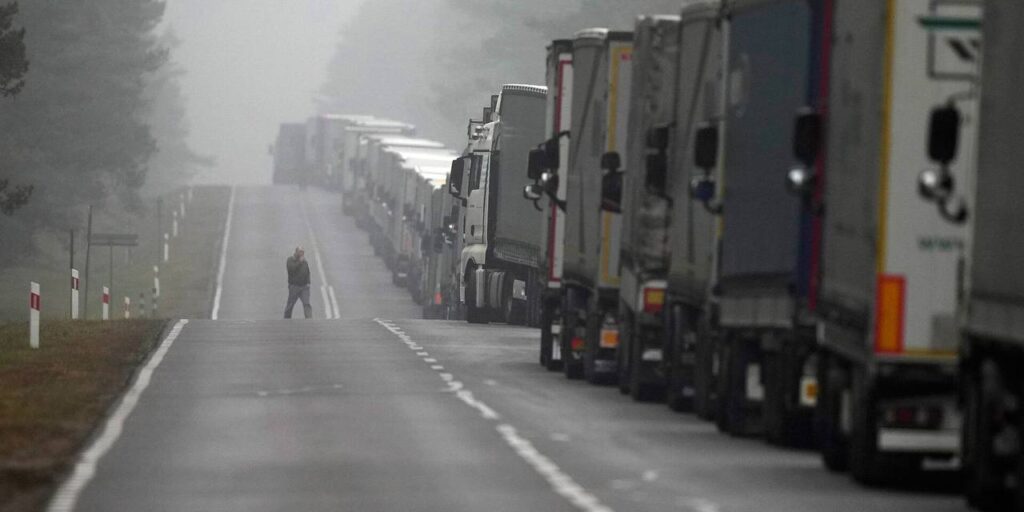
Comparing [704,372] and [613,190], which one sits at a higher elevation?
[613,190]

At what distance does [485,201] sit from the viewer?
45.1 m

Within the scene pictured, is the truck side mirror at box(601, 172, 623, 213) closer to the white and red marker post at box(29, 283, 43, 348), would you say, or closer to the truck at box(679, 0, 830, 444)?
the truck at box(679, 0, 830, 444)

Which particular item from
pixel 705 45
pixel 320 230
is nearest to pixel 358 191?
pixel 320 230

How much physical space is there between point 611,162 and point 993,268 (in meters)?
13.6

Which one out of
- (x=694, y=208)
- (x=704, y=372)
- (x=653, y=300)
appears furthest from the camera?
(x=653, y=300)

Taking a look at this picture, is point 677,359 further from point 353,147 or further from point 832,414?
point 353,147

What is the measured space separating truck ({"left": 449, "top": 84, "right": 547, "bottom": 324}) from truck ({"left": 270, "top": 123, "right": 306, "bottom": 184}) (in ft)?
278

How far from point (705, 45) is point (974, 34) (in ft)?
24.5

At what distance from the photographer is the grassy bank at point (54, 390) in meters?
17.4

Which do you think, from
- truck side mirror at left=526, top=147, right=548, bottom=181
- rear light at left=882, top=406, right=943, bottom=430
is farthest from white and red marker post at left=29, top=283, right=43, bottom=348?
rear light at left=882, top=406, right=943, bottom=430

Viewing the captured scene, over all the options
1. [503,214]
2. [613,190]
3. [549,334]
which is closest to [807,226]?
[613,190]

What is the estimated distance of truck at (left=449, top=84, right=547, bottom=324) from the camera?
4147 centimetres

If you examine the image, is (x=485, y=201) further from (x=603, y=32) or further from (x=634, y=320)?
(x=634, y=320)

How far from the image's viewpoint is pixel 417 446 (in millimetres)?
19906
